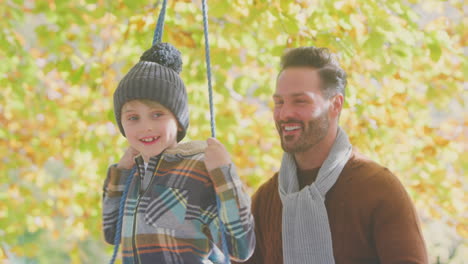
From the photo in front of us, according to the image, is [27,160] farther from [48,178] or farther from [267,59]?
[267,59]

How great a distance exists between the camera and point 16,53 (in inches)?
148

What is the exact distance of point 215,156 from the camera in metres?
1.41

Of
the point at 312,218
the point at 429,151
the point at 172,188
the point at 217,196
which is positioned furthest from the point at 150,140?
the point at 429,151

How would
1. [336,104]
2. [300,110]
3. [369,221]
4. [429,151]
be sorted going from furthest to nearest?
[429,151] → [336,104] → [300,110] → [369,221]

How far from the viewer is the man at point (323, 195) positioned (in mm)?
1782

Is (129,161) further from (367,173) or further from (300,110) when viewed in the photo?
(367,173)

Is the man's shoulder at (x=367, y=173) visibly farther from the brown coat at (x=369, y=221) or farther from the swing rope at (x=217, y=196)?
the swing rope at (x=217, y=196)

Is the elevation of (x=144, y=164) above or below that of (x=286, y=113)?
below

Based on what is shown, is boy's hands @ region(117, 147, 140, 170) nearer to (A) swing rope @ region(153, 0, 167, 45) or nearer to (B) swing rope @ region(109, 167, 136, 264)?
(B) swing rope @ region(109, 167, 136, 264)

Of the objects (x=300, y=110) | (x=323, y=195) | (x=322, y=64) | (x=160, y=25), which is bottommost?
(x=323, y=195)

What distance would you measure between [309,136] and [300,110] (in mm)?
111

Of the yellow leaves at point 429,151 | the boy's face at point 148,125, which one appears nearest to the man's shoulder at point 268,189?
the boy's face at point 148,125

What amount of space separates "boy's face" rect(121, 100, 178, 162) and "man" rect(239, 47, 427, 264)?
61cm

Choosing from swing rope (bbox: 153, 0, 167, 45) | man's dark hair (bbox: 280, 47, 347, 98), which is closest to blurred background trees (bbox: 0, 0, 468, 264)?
man's dark hair (bbox: 280, 47, 347, 98)
